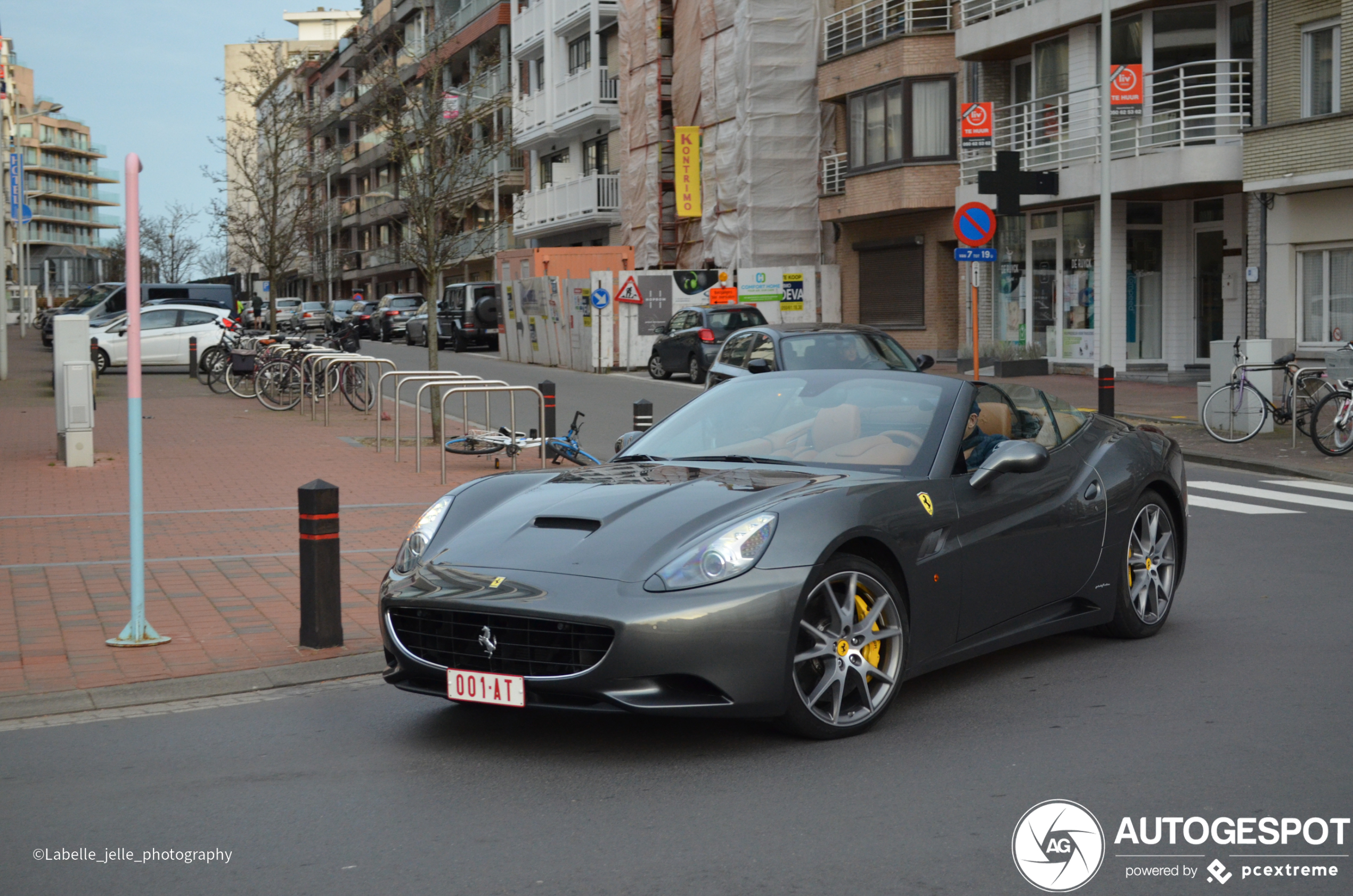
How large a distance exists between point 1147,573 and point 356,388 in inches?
680

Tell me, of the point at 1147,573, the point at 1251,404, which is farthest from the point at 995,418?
the point at 1251,404

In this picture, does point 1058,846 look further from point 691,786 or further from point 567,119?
point 567,119

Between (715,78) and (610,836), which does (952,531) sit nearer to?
(610,836)

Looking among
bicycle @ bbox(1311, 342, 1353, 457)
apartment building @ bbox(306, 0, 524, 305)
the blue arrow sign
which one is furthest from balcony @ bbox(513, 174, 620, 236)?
bicycle @ bbox(1311, 342, 1353, 457)

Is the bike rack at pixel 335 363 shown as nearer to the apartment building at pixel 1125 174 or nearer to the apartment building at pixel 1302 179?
the apartment building at pixel 1125 174

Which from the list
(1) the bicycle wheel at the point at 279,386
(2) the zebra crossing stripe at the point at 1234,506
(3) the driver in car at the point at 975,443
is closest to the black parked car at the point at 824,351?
(2) the zebra crossing stripe at the point at 1234,506

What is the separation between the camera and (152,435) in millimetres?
19031

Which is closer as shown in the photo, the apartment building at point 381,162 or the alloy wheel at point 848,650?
the alloy wheel at point 848,650

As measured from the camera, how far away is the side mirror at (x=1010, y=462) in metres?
6.17

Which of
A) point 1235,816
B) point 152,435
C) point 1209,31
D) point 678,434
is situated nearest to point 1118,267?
point 1209,31

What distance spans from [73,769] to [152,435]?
47.2ft

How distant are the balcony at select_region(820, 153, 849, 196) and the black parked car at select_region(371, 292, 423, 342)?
19291 mm

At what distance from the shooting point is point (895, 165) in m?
35.0

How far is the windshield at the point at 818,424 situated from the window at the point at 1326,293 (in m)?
20.7
